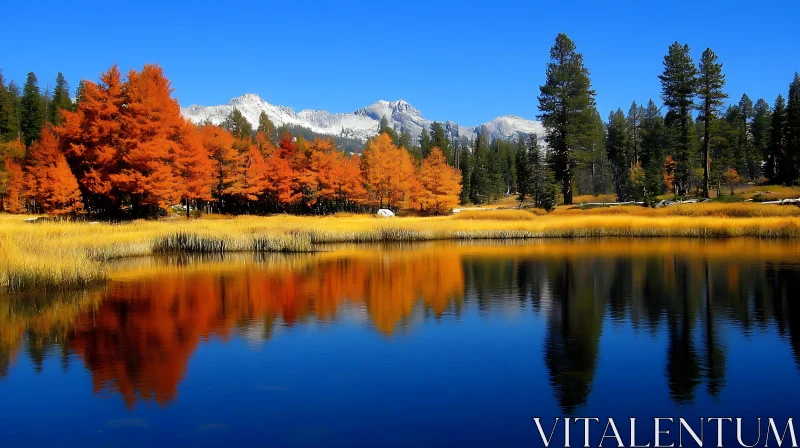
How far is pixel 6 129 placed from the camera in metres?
99.6

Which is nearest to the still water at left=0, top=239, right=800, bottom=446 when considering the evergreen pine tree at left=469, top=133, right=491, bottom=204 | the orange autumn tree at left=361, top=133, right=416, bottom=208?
the orange autumn tree at left=361, top=133, right=416, bottom=208

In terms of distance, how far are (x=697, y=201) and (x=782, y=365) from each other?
146ft

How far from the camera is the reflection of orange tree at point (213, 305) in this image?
1409 centimetres

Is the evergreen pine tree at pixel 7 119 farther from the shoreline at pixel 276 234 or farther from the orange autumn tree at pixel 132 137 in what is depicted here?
the shoreline at pixel 276 234

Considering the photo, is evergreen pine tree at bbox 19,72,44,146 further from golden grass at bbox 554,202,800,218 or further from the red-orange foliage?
Result: golden grass at bbox 554,202,800,218

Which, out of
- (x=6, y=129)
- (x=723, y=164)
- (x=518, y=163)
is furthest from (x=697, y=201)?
(x=6, y=129)

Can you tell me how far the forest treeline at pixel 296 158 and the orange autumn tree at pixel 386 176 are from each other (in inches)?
7.3

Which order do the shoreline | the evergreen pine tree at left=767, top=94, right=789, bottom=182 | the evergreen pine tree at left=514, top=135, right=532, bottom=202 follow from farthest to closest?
the evergreen pine tree at left=514, top=135, right=532, bottom=202 < the evergreen pine tree at left=767, top=94, right=789, bottom=182 < the shoreline

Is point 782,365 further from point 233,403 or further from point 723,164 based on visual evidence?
point 723,164

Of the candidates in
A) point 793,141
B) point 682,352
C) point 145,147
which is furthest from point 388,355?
point 793,141

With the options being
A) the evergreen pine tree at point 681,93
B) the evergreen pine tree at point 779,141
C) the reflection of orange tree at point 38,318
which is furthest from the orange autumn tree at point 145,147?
the evergreen pine tree at point 779,141

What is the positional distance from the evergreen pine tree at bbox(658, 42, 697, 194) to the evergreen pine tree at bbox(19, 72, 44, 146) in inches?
3577

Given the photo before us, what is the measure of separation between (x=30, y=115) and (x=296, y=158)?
57931 mm

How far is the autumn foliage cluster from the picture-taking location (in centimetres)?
4788
